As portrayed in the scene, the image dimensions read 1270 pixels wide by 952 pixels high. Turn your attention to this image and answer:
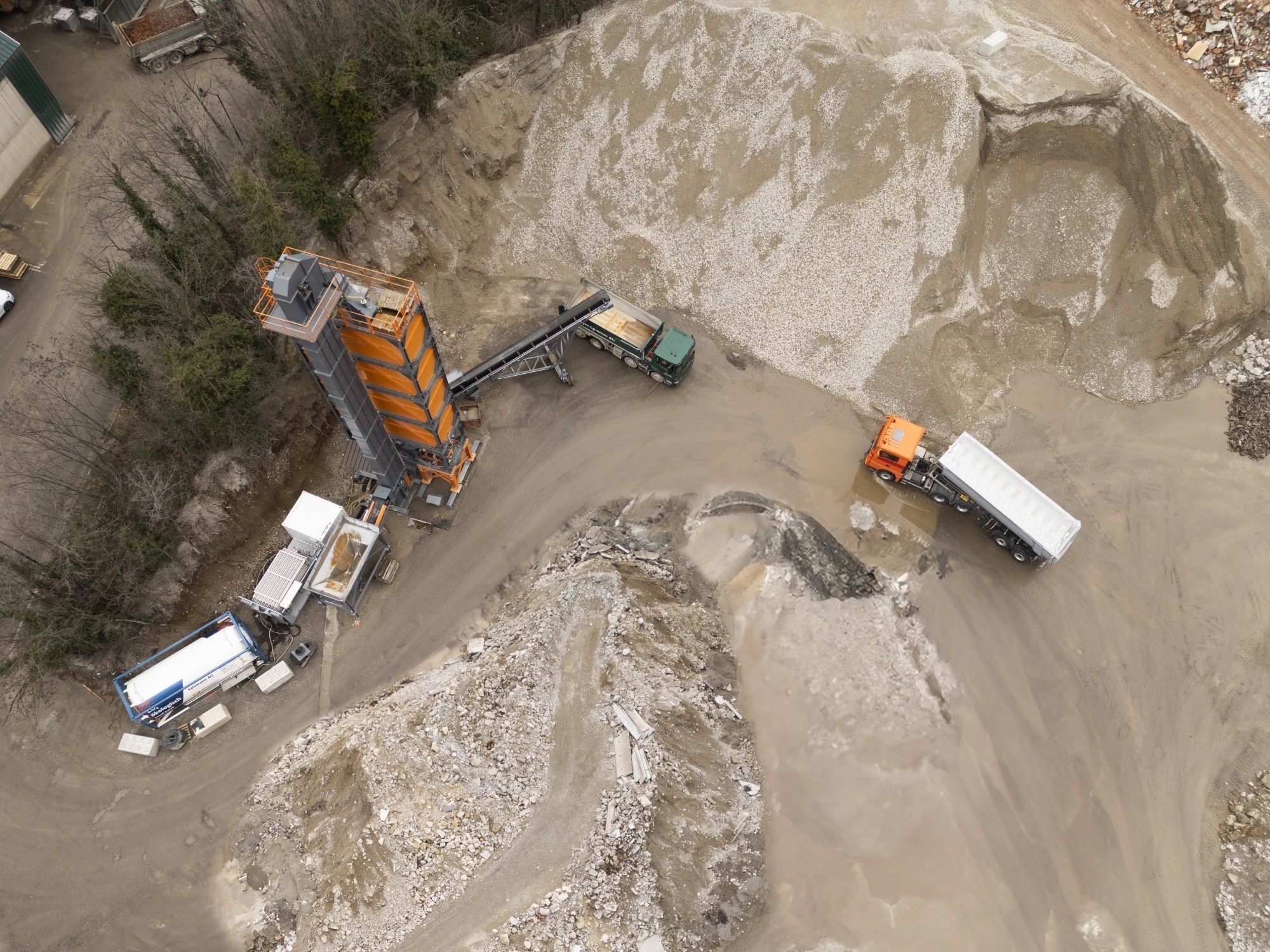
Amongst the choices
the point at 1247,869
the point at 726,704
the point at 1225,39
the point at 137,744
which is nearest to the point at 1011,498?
the point at 726,704

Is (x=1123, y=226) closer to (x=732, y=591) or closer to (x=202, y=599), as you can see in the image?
(x=732, y=591)

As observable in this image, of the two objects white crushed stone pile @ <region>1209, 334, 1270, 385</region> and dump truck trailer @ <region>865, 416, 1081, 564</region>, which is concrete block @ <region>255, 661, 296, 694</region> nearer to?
dump truck trailer @ <region>865, 416, 1081, 564</region>

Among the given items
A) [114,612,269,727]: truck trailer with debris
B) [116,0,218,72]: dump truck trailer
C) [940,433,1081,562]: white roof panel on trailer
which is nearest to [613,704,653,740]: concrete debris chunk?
[114,612,269,727]: truck trailer with debris

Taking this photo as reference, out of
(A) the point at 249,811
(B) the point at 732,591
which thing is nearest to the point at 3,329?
(A) the point at 249,811

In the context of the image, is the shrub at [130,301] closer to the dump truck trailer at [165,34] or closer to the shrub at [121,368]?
the shrub at [121,368]

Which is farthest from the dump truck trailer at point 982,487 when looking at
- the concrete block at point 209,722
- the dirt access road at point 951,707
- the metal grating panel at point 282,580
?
the concrete block at point 209,722

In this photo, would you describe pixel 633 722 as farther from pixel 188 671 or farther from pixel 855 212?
pixel 855 212

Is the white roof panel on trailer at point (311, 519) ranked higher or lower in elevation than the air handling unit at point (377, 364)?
lower
